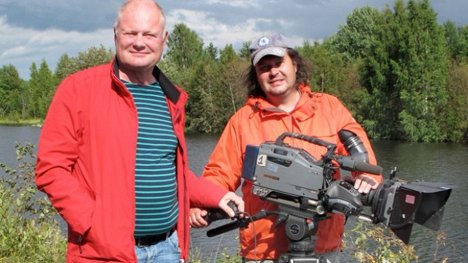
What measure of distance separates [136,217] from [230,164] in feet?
2.55

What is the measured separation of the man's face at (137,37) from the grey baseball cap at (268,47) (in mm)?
723

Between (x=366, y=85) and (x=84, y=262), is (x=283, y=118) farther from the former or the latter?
(x=366, y=85)

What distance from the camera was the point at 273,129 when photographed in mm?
2971

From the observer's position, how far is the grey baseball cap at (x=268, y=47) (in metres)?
2.94

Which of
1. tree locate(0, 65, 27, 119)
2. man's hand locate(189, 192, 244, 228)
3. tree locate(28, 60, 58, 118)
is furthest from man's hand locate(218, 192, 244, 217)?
tree locate(0, 65, 27, 119)

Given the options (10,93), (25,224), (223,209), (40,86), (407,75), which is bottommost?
(10,93)

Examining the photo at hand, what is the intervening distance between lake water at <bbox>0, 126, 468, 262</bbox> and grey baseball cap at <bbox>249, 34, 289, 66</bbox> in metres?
1.04

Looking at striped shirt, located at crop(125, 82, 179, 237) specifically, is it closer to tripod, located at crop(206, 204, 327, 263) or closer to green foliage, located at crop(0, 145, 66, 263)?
tripod, located at crop(206, 204, 327, 263)

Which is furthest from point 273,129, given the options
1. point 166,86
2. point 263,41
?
point 166,86

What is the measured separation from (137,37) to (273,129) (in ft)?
3.03

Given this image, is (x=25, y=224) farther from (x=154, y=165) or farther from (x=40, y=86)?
(x=40, y=86)

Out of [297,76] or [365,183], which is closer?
[365,183]

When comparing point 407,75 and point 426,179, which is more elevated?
point 407,75

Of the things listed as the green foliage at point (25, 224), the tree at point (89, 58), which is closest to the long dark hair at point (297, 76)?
the green foliage at point (25, 224)
